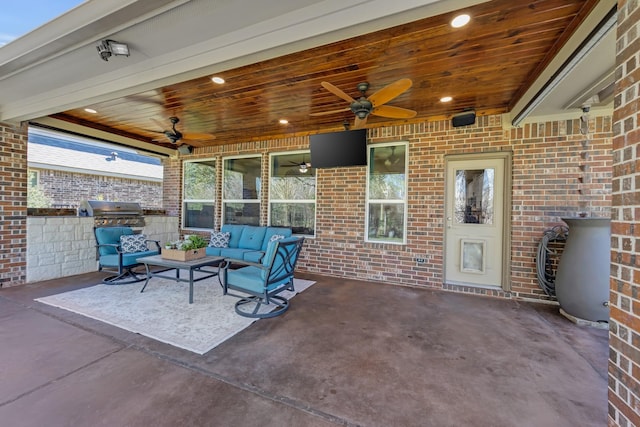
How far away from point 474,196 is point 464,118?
1.23m

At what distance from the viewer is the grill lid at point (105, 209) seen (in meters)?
4.84

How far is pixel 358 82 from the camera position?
3.05 meters

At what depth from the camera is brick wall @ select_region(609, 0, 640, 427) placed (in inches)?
43.8

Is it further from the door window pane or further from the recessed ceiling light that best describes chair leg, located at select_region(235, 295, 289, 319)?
the recessed ceiling light

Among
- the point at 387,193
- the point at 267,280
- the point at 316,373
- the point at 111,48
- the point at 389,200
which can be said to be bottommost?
the point at 316,373

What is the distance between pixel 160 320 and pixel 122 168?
774 centimetres

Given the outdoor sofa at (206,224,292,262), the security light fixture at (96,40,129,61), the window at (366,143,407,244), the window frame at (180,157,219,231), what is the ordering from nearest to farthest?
the security light fixture at (96,40,129,61) → the window at (366,143,407,244) → the outdoor sofa at (206,224,292,262) → the window frame at (180,157,219,231)

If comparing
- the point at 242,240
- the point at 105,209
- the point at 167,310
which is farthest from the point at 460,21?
the point at 105,209

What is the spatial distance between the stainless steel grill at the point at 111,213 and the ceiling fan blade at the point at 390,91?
5.43 m

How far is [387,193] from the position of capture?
4.61 meters

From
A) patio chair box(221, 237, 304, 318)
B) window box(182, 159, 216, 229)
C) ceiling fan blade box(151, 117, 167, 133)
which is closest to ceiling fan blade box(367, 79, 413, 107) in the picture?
patio chair box(221, 237, 304, 318)

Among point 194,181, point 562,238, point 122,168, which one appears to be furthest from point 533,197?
point 122,168

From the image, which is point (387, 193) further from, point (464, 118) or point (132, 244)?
point (132, 244)

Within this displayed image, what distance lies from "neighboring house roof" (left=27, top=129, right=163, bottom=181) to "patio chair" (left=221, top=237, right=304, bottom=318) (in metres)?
5.17
